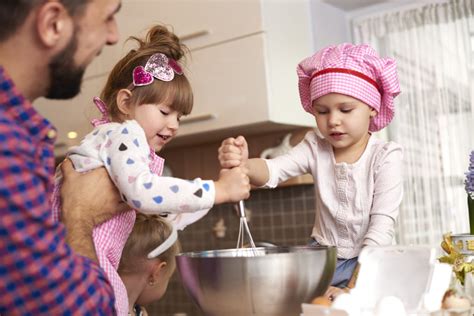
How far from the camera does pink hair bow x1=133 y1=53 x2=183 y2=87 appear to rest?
1390 millimetres

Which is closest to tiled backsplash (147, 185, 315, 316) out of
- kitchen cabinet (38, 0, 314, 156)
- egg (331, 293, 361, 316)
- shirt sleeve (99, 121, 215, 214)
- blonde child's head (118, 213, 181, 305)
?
kitchen cabinet (38, 0, 314, 156)

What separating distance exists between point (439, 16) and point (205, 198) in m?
1.58

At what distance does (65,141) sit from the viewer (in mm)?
2693

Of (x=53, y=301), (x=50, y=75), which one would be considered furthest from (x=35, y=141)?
(x=53, y=301)

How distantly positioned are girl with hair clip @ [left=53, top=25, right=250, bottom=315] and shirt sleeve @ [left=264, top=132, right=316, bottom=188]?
0.24 metres

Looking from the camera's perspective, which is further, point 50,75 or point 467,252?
point 467,252

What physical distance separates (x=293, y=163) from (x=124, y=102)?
1.32 ft

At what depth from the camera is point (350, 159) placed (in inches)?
53.6

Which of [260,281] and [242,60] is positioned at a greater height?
[242,60]

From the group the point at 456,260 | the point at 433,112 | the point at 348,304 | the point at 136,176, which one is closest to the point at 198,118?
the point at 433,112

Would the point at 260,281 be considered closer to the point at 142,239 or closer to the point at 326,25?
the point at 142,239

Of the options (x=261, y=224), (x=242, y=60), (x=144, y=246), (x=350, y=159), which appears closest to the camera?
(x=350, y=159)

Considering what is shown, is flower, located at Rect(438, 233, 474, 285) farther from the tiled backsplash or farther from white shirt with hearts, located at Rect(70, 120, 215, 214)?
the tiled backsplash

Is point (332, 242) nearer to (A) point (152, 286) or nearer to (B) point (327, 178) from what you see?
(B) point (327, 178)
